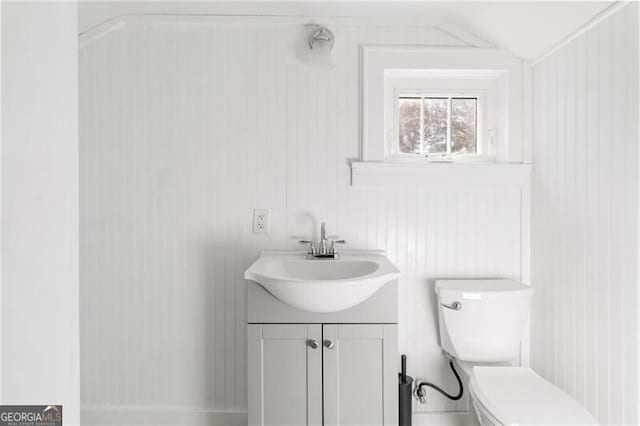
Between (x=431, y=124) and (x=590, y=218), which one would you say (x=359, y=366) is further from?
(x=431, y=124)

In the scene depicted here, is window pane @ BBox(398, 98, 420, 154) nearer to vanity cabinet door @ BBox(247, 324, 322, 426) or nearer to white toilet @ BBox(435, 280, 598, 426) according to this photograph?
white toilet @ BBox(435, 280, 598, 426)

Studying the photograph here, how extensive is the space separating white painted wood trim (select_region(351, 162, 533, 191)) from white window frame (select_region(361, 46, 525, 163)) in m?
0.06

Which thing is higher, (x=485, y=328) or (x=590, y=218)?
(x=590, y=218)

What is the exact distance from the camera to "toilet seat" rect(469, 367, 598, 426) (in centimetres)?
114

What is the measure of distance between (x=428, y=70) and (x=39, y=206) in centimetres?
174

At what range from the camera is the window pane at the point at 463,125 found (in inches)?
74.4

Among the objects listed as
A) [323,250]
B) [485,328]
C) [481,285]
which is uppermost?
[323,250]

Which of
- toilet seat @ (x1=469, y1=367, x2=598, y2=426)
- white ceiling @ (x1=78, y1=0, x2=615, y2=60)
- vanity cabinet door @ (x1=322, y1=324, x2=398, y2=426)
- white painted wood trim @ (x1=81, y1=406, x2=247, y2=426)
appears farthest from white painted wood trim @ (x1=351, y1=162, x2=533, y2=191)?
white painted wood trim @ (x1=81, y1=406, x2=247, y2=426)

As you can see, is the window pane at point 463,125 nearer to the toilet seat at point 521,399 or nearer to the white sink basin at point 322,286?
the white sink basin at point 322,286

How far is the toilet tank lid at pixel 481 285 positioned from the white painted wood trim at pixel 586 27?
39.8 inches

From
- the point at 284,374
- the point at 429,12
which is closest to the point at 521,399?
the point at 284,374

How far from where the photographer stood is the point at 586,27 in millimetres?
1384

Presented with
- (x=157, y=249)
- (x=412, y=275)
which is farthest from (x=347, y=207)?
(x=157, y=249)

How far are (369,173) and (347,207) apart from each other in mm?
189
